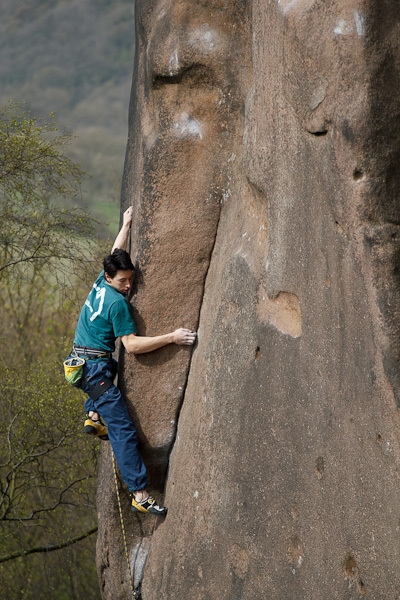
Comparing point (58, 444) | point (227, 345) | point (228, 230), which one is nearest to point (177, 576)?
point (227, 345)

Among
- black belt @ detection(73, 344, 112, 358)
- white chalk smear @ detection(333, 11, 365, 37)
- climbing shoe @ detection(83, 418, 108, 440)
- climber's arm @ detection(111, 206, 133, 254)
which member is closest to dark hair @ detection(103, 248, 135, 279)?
climber's arm @ detection(111, 206, 133, 254)

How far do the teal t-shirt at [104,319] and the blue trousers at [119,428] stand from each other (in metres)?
0.14

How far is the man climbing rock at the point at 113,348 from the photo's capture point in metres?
5.40

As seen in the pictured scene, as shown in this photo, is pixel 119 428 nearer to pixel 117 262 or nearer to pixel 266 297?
pixel 117 262

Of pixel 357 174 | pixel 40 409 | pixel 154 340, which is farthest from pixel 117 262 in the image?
pixel 40 409

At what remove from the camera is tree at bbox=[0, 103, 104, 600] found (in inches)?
355

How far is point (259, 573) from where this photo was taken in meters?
4.68

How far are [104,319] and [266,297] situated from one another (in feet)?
3.84

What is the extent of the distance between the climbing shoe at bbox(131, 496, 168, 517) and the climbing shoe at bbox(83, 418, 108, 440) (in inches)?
19.2

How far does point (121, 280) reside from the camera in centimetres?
544

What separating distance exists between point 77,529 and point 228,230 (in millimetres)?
6249

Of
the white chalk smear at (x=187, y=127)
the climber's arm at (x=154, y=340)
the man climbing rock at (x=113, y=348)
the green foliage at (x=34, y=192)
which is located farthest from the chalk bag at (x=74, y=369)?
the green foliage at (x=34, y=192)

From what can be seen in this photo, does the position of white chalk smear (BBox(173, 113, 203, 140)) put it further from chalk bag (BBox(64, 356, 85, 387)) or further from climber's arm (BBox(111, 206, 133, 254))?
chalk bag (BBox(64, 356, 85, 387))

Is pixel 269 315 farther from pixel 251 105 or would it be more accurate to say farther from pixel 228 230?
pixel 251 105
